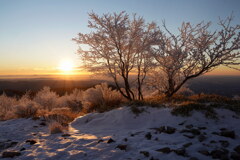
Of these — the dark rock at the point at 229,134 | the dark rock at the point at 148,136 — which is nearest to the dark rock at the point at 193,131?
the dark rock at the point at 229,134

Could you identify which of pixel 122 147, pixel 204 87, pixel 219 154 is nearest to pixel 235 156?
pixel 219 154

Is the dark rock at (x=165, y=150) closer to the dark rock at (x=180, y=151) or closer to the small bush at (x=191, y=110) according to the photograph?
the dark rock at (x=180, y=151)

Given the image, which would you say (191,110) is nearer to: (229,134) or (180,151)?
(229,134)

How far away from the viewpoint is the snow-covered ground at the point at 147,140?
3396mm

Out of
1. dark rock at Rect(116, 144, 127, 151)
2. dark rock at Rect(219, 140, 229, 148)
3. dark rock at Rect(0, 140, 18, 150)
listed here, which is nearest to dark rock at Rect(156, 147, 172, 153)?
dark rock at Rect(116, 144, 127, 151)

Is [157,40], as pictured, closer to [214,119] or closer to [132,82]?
[132,82]

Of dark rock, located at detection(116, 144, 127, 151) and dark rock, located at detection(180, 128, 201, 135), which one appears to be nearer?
dark rock, located at detection(116, 144, 127, 151)

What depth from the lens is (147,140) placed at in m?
4.15

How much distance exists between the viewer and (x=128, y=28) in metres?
9.96

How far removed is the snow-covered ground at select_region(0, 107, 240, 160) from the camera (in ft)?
11.1

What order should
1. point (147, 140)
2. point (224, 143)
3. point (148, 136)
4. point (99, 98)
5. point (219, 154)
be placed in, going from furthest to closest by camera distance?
point (99, 98)
point (148, 136)
point (147, 140)
point (224, 143)
point (219, 154)

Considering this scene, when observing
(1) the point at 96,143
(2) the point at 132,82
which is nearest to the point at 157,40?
(2) the point at 132,82

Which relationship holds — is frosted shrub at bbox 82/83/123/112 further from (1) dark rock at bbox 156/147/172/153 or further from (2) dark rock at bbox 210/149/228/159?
(2) dark rock at bbox 210/149/228/159

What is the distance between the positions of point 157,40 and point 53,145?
8.00 meters
